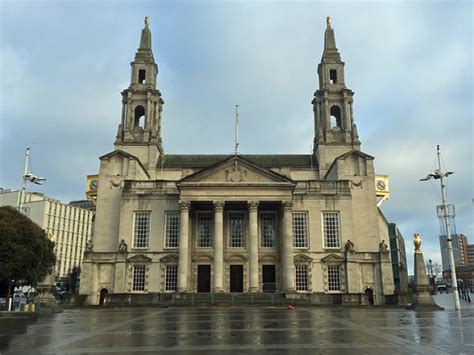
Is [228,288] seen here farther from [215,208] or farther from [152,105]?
[152,105]

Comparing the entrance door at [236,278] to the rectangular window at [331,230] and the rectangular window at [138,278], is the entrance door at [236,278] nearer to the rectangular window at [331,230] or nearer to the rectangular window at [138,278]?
the rectangular window at [138,278]

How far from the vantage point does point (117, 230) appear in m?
47.6

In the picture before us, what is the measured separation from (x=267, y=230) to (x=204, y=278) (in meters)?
8.41

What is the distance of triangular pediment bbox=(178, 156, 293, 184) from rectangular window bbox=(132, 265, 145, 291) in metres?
10.6

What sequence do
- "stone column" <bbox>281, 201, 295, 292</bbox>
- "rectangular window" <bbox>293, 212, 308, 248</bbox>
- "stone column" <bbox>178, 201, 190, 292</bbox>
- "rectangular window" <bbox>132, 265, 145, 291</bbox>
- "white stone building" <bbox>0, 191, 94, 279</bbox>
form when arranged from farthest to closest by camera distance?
"white stone building" <bbox>0, 191, 94, 279</bbox> < "rectangular window" <bbox>293, 212, 308, 248</bbox> < "rectangular window" <bbox>132, 265, 145, 291</bbox> < "stone column" <bbox>178, 201, 190, 292</bbox> < "stone column" <bbox>281, 201, 295, 292</bbox>

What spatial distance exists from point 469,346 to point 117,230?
4113 cm

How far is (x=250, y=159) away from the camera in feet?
192

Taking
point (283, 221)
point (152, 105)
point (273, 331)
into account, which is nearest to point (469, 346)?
point (273, 331)

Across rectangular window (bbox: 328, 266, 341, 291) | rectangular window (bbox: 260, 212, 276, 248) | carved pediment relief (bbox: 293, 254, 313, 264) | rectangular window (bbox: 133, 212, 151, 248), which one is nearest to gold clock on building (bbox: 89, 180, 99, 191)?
rectangular window (bbox: 133, 212, 151, 248)

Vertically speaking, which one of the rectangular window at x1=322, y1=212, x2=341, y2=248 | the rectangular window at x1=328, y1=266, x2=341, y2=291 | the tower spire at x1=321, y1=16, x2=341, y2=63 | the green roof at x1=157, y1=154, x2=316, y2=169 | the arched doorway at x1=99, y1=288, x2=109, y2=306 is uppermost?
the tower spire at x1=321, y1=16, x2=341, y2=63

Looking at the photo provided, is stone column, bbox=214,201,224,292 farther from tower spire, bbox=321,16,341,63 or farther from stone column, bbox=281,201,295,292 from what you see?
tower spire, bbox=321,16,341,63

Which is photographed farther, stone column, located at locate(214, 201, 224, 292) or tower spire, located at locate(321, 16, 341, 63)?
tower spire, located at locate(321, 16, 341, 63)

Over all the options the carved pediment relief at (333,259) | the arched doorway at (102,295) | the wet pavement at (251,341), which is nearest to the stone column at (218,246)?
the carved pediment relief at (333,259)

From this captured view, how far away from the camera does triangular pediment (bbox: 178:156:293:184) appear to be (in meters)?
43.7
